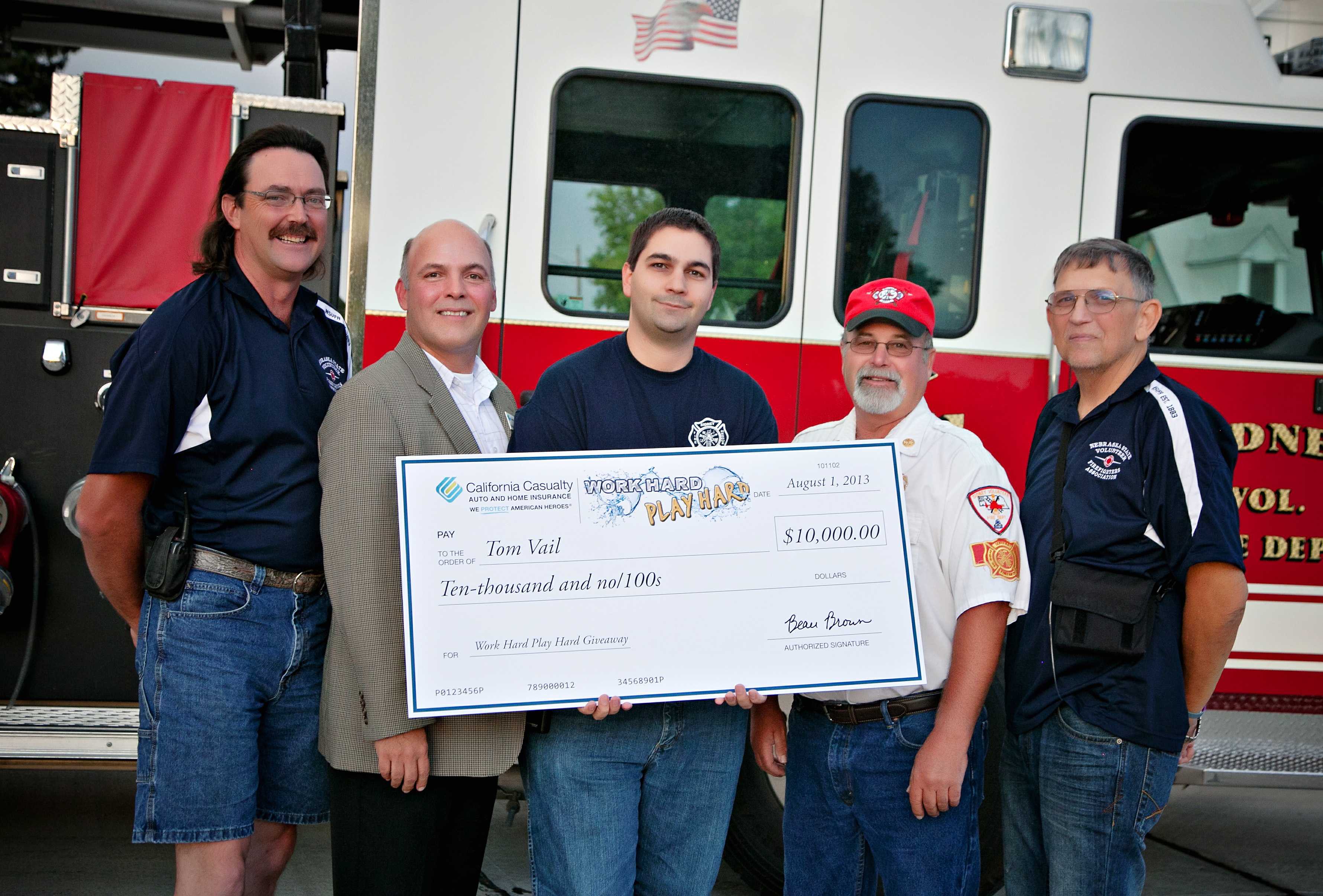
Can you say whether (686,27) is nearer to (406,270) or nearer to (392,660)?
(406,270)

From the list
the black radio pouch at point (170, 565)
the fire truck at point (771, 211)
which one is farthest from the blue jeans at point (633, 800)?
the fire truck at point (771, 211)

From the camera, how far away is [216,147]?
3.40 meters

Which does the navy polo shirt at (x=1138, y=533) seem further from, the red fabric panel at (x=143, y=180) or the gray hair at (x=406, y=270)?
the red fabric panel at (x=143, y=180)

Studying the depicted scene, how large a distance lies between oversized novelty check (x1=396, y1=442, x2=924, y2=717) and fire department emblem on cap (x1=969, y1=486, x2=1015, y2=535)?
0.55 ft

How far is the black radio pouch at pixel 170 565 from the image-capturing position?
2186 millimetres

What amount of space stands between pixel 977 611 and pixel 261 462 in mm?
1611

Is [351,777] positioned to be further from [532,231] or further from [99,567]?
[532,231]

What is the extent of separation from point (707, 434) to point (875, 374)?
1.44 ft

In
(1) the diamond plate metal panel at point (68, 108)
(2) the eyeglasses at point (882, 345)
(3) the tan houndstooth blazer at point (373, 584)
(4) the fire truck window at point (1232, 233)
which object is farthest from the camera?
(4) the fire truck window at point (1232, 233)

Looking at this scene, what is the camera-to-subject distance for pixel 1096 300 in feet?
7.79

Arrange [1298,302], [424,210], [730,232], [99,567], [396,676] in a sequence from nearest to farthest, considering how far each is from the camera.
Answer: [396,676]
[99,567]
[424,210]
[730,232]
[1298,302]

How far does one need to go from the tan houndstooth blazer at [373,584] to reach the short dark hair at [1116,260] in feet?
4.98

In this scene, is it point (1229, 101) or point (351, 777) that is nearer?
point (351, 777)

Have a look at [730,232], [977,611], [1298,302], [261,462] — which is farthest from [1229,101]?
[261,462]
